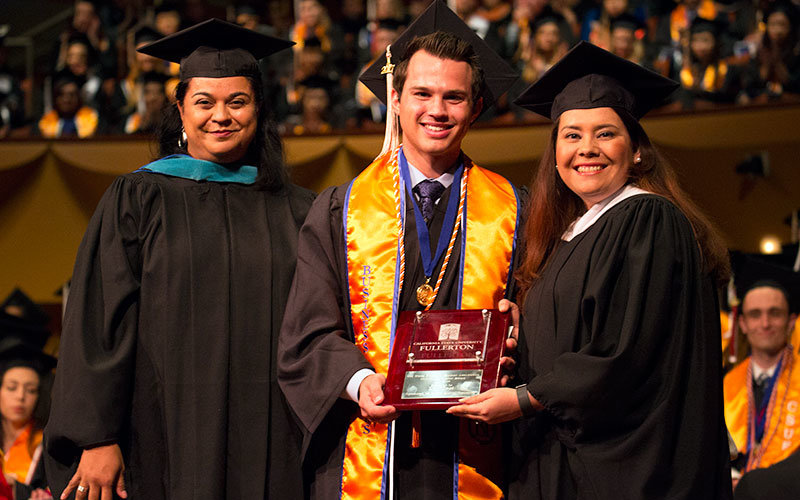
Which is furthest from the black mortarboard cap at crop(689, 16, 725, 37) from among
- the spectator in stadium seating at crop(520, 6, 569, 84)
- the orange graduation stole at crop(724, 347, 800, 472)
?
the orange graduation stole at crop(724, 347, 800, 472)

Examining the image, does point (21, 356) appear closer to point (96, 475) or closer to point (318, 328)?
point (96, 475)

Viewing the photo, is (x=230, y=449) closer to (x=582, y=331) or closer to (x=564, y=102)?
(x=582, y=331)

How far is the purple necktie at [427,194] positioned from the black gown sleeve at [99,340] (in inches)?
35.8

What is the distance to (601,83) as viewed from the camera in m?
3.16

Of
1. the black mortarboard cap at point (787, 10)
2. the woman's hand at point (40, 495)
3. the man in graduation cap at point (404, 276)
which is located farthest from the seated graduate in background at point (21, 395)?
the black mortarboard cap at point (787, 10)

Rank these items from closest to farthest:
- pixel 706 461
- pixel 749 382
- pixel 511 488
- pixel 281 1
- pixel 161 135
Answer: pixel 706 461
pixel 511 488
pixel 161 135
pixel 749 382
pixel 281 1

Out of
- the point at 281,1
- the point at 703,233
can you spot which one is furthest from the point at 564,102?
the point at 281,1

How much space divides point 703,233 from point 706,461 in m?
0.67

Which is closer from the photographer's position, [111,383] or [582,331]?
[582,331]

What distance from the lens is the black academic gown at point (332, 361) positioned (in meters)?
3.12

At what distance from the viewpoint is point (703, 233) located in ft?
9.89

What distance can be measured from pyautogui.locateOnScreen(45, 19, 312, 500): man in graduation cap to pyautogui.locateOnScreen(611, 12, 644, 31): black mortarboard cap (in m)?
6.20

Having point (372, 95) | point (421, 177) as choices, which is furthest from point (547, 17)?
point (421, 177)

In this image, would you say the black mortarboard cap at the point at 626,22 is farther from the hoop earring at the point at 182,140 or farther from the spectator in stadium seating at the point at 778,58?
the hoop earring at the point at 182,140
